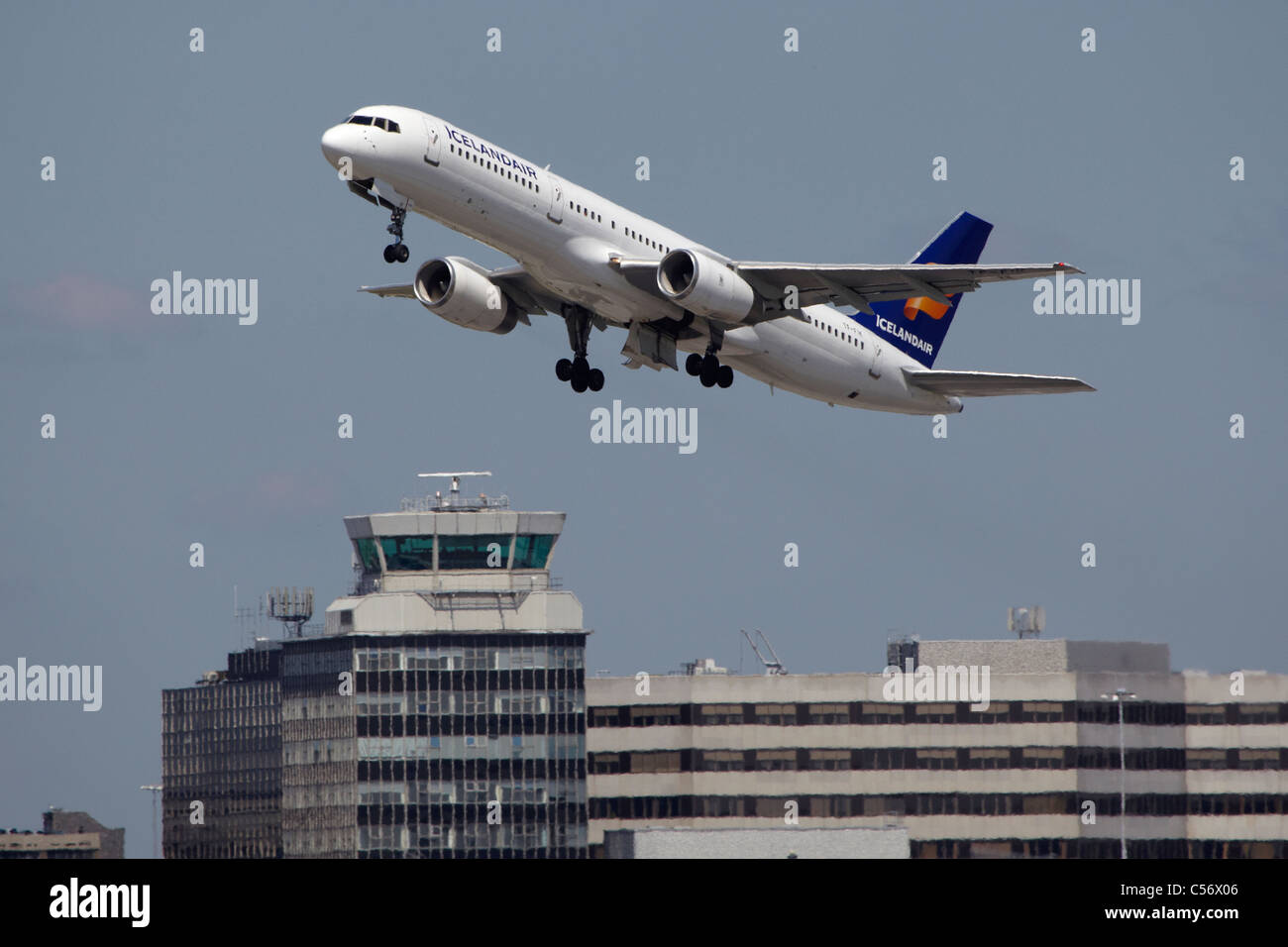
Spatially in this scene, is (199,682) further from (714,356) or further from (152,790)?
(714,356)

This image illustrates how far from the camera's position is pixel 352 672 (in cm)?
14412

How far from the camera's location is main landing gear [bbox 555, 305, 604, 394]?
219ft

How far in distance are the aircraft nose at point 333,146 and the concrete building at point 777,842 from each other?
58.0m

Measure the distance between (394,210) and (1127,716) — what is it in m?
87.7

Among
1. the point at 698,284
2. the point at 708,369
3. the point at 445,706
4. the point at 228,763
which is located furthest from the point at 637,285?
the point at 228,763

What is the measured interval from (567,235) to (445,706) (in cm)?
8368

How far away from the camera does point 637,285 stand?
6072 centimetres

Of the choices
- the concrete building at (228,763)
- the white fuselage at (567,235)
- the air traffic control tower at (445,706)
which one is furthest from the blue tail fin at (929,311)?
the concrete building at (228,763)

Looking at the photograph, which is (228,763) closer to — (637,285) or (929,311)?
(929,311)

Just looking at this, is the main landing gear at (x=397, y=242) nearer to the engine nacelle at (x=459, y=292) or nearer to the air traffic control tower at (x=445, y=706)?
the engine nacelle at (x=459, y=292)

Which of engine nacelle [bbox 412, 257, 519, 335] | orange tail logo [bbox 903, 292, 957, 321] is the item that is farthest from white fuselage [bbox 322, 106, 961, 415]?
orange tail logo [bbox 903, 292, 957, 321]

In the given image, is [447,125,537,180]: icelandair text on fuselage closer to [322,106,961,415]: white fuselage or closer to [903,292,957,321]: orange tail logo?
[322,106,961,415]: white fuselage
